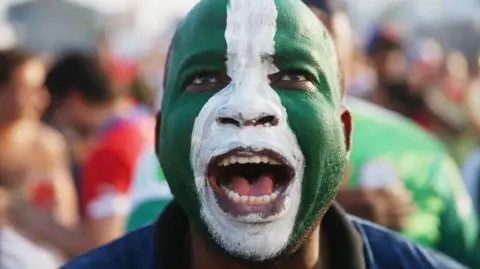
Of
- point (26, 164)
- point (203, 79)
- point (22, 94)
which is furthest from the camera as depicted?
point (22, 94)

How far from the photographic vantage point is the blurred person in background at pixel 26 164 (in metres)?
3.18

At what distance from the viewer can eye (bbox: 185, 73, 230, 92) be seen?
156 cm

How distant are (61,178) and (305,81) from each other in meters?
2.22

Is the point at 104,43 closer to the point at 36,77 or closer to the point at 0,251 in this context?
the point at 36,77

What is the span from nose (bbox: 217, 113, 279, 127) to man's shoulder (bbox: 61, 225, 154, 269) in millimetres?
372

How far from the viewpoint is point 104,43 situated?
24.4ft

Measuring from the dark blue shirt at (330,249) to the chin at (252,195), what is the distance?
0.65 ft

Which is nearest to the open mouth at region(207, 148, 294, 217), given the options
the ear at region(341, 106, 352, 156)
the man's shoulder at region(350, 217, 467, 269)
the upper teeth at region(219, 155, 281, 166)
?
the upper teeth at region(219, 155, 281, 166)

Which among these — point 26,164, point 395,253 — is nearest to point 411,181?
point 395,253

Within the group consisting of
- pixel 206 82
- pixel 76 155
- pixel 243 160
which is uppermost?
pixel 206 82

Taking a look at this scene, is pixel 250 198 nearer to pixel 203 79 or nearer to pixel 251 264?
pixel 251 264

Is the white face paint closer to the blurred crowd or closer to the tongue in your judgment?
the tongue

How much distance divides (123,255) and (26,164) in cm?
177

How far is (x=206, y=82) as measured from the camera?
157 cm
